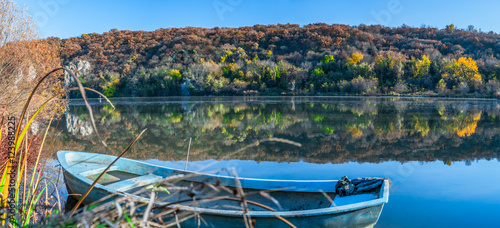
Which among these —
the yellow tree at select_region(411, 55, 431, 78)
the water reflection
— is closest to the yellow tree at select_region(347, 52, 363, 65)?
the yellow tree at select_region(411, 55, 431, 78)

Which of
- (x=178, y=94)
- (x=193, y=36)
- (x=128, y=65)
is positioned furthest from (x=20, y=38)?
(x=193, y=36)

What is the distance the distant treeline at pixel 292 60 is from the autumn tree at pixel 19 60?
33.0 meters

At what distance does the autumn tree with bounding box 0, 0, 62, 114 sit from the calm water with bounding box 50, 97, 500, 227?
2163 mm

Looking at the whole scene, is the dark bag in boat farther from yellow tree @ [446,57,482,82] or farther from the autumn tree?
yellow tree @ [446,57,482,82]

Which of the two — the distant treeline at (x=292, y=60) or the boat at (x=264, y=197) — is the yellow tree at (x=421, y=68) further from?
the boat at (x=264, y=197)

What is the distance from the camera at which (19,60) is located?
10.6 metres

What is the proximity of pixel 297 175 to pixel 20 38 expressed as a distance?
10165 mm

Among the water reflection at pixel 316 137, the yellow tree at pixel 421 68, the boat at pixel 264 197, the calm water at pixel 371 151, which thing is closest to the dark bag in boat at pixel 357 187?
the boat at pixel 264 197

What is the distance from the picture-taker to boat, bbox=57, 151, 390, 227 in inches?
156

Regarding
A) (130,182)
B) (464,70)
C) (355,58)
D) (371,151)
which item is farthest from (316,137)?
(355,58)

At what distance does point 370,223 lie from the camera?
4.29 metres

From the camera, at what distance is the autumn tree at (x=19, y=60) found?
32.8ft

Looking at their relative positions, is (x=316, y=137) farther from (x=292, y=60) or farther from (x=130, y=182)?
(x=292, y=60)

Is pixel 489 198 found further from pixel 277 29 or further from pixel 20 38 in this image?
pixel 277 29
